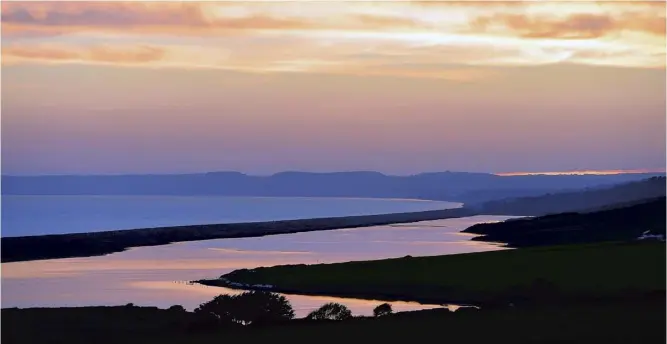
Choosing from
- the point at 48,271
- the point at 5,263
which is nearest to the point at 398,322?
the point at 48,271

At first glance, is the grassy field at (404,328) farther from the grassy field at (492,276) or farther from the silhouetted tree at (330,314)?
the grassy field at (492,276)

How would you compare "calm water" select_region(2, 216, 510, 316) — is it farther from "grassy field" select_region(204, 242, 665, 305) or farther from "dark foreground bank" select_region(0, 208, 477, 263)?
"dark foreground bank" select_region(0, 208, 477, 263)

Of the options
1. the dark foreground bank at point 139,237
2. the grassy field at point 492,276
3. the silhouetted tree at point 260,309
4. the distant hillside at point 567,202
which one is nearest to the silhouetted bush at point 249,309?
the silhouetted tree at point 260,309

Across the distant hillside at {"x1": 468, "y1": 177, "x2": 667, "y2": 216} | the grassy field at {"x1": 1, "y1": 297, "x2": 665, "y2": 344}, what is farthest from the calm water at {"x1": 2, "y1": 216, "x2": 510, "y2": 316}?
the distant hillside at {"x1": 468, "y1": 177, "x2": 667, "y2": 216}

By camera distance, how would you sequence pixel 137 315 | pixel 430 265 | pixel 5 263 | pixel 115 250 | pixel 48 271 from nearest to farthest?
pixel 137 315 → pixel 430 265 → pixel 48 271 → pixel 5 263 → pixel 115 250

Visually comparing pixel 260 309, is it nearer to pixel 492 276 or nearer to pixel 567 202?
pixel 492 276

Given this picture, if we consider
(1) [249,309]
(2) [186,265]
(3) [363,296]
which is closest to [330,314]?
(1) [249,309]

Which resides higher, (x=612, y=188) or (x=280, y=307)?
(x=612, y=188)

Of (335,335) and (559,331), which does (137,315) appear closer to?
(335,335)
